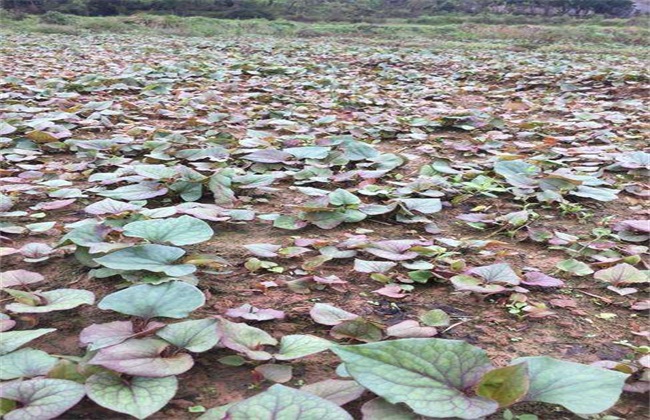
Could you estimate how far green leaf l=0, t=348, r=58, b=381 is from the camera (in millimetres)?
815

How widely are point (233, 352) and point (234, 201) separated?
0.90 meters

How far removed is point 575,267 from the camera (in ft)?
4.42

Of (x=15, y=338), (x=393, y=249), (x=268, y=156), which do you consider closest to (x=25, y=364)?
(x=15, y=338)

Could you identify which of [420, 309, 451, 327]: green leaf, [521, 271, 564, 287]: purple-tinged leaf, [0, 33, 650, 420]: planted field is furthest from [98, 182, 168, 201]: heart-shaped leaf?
[521, 271, 564, 287]: purple-tinged leaf

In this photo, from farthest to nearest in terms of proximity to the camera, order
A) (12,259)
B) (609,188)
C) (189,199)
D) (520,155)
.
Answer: (520,155) → (609,188) → (189,199) → (12,259)

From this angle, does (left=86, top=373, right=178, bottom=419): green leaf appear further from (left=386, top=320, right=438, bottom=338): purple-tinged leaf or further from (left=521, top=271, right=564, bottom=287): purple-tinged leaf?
(left=521, top=271, right=564, bottom=287): purple-tinged leaf

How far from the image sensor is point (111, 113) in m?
3.25

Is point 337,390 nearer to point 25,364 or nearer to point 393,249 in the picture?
point 25,364

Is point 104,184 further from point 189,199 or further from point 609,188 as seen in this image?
point 609,188

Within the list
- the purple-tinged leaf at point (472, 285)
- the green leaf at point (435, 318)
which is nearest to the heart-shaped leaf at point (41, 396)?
the green leaf at point (435, 318)

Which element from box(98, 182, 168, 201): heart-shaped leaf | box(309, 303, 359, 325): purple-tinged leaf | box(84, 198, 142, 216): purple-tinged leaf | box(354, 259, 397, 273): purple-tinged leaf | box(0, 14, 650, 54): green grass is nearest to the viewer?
box(309, 303, 359, 325): purple-tinged leaf

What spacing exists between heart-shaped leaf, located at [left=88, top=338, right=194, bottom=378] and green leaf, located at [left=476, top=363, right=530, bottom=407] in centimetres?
42

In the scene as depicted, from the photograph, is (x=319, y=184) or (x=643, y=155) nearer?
(x=319, y=184)

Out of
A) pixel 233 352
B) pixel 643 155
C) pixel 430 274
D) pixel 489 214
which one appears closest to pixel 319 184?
pixel 489 214
